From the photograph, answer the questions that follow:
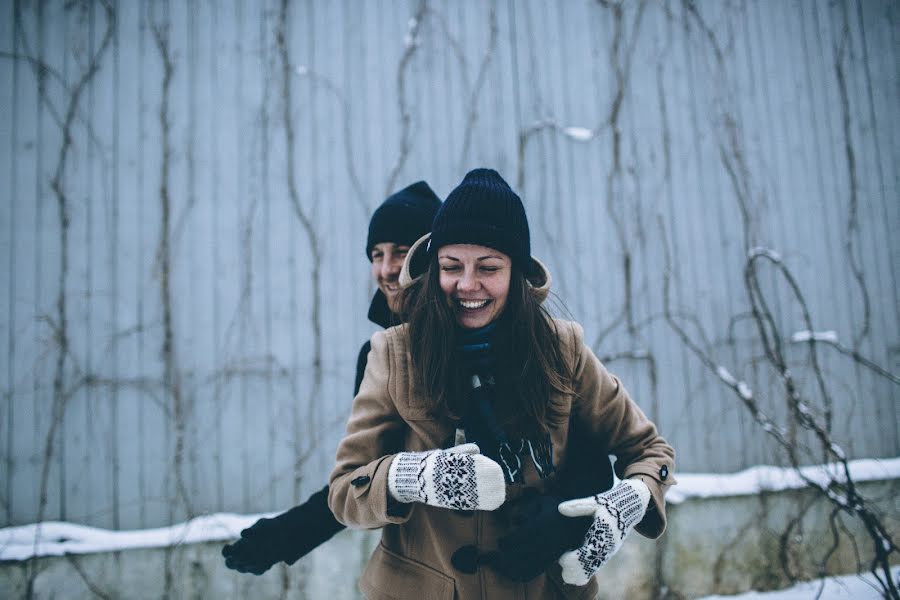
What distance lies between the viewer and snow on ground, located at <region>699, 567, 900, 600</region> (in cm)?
296

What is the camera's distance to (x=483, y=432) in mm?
1234

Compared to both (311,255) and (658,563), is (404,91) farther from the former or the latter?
(658,563)

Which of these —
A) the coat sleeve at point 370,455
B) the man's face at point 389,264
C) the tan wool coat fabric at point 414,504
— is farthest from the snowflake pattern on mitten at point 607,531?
the man's face at point 389,264

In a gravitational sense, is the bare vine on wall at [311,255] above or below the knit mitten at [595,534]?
above

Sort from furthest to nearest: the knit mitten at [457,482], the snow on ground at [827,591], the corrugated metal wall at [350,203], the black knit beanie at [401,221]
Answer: the snow on ground at [827,591], the corrugated metal wall at [350,203], the black knit beanie at [401,221], the knit mitten at [457,482]

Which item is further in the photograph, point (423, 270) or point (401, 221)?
point (401, 221)

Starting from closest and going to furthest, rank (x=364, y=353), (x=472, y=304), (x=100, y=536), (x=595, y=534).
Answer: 1. (x=595, y=534)
2. (x=472, y=304)
3. (x=364, y=353)
4. (x=100, y=536)

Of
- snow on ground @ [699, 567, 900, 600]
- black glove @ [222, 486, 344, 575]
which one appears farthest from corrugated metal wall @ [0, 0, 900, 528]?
black glove @ [222, 486, 344, 575]

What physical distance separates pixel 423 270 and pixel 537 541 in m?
0.73

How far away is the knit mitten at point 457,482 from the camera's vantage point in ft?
3.43

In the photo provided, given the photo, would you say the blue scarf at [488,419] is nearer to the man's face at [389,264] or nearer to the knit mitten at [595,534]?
the knit mitten at [595,534]

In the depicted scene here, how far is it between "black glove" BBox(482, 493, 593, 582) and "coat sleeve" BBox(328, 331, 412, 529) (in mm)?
238

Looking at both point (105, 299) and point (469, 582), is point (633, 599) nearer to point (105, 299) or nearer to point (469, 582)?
point (469, 582)

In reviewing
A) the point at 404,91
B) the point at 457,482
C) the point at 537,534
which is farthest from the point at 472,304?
the point at 404,91
